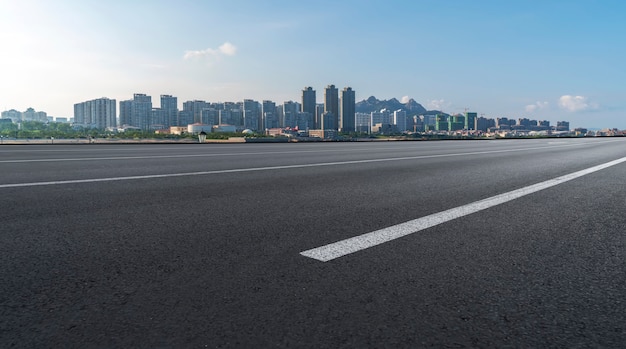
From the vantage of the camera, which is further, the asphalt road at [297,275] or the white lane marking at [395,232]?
the white lane marking at [395,232]

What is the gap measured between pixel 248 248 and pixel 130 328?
1.37 m

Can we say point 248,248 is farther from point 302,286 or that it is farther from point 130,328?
point 130,328

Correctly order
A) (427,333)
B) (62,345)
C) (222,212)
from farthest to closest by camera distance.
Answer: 1. (222,212)
2. (427,333)
3. (62,345)

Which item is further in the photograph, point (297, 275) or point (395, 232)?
point (395, 232)

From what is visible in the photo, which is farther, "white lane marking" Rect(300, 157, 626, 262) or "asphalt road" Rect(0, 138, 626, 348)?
"white lane marking" Rect(300, 157, 626, 262)

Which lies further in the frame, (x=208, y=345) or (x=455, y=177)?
(x=455, y=177)

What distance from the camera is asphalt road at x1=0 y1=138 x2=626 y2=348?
1904mm

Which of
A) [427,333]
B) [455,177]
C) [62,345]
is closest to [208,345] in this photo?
[62,345]

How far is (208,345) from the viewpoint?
1.77 metres

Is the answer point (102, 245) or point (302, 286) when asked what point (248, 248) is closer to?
point (302, 286)

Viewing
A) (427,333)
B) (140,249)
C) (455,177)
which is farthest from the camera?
(455,177)

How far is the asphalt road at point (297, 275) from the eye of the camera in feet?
6.25

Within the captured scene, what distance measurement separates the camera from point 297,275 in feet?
8.61

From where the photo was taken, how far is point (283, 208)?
16.3 feet
